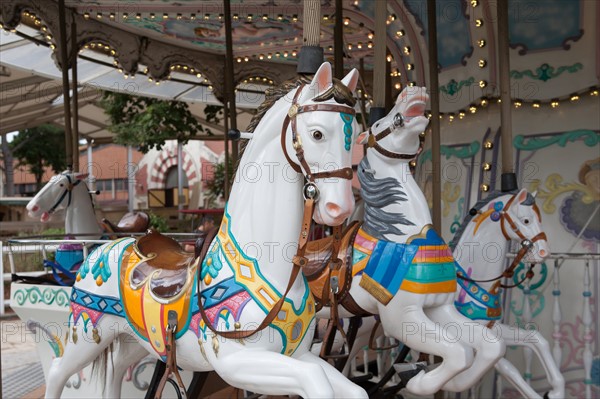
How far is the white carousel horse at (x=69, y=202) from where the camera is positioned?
5070 millimetres

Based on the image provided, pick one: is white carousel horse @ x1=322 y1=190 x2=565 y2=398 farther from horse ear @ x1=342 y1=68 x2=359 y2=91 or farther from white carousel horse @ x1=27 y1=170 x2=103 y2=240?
white carousel horse @ x1=27 y1=170 x2=103 y2=240

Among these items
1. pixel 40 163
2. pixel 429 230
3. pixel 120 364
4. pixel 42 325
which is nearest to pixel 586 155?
pixel 429 230

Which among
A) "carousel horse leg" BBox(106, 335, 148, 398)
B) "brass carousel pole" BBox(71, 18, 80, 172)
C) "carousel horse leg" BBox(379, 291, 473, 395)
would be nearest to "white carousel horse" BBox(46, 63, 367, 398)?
"carousel horse leg" BBox(106, 335, 148, 398)

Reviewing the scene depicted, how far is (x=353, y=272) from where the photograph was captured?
134 inches

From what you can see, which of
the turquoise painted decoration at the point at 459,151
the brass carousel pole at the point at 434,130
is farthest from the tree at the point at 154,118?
the brass carousel pole at the point at 434,130

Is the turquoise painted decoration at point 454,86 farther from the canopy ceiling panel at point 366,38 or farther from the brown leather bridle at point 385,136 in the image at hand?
the brown leather bridle at point 385,136

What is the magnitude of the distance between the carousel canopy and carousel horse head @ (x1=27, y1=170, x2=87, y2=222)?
6.19 feet

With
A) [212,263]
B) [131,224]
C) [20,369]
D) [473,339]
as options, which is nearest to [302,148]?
[212,263]

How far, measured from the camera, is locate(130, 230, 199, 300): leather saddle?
2.50m

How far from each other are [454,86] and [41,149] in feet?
67.0

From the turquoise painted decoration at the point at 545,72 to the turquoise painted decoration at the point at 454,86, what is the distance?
319 millimetres

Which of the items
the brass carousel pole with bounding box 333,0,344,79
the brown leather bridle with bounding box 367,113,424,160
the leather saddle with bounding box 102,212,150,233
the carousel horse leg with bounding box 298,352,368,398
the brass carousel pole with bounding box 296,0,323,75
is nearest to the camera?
the carousel horse leg with bounding box 298,352,368,398

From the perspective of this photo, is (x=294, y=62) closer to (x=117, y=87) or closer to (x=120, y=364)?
(x=117, y=87)

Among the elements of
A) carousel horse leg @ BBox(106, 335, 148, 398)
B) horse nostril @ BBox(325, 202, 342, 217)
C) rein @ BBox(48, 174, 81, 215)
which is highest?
rein @ BBox(48, 174, 81, 215)
